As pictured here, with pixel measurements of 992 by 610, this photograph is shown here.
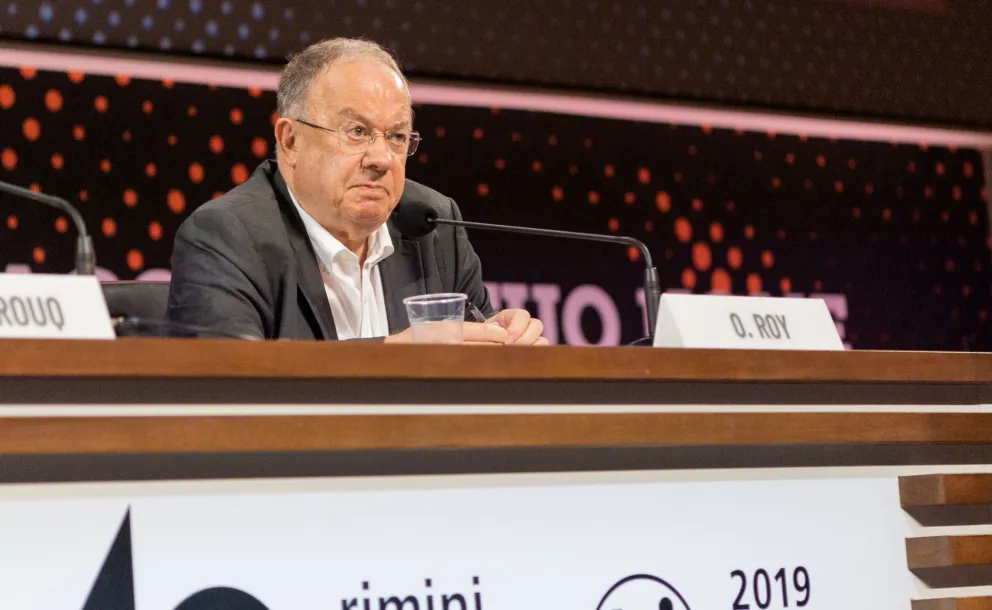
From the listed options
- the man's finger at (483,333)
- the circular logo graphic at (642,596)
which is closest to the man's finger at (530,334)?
the man's finger at (483,333)

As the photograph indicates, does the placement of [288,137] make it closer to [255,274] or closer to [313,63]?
[313,63]

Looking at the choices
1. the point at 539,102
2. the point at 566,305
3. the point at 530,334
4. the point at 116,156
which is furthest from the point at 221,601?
the point at 539,102

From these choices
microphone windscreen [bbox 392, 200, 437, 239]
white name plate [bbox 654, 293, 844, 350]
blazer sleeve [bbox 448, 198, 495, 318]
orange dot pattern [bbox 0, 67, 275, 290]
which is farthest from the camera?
orange dot pattern [bbox 0, 67, 275, 290]

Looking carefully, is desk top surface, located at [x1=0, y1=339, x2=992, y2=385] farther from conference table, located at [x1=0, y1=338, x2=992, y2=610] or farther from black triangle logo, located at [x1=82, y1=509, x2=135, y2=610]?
black triangle logo, located at [x1=82, y1=509, x2=135, y2=610]

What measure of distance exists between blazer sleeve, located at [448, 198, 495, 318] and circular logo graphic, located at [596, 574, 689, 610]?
1.18m

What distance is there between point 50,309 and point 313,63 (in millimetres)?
1236

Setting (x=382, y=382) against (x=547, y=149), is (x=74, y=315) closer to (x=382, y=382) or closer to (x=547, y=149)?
(x=382, y=382)

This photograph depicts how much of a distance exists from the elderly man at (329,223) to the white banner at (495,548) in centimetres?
84

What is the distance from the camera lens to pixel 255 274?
1983 mm

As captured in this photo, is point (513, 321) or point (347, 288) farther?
point (347, 288)

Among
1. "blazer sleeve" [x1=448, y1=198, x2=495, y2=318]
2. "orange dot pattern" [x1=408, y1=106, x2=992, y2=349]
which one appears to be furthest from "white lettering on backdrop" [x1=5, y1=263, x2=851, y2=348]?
"blazer sleeve" [x1=448, y1=198, x2=495, y2=318]

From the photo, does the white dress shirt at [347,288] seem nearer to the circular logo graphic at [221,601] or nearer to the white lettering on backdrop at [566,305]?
the circular logo graphic at [221,601]

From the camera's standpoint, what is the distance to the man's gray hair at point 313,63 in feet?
7.32

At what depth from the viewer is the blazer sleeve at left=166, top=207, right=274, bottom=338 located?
1.91 m
